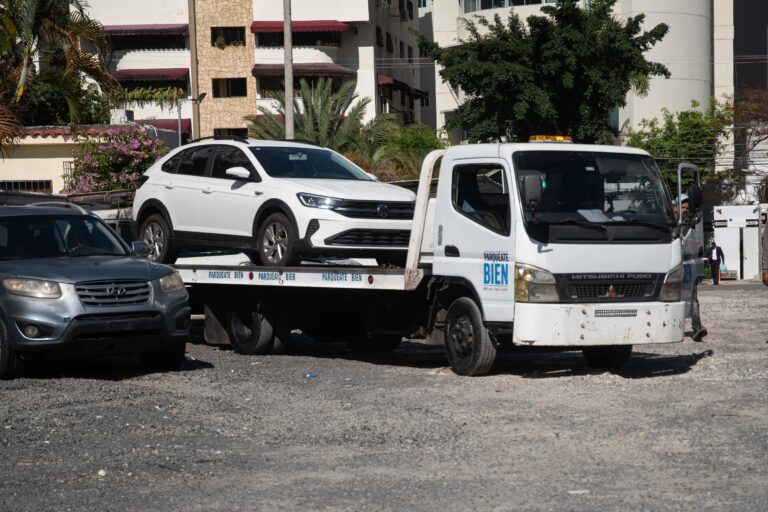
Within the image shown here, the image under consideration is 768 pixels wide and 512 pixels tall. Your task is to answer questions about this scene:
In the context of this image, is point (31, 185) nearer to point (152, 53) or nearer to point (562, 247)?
point (152, 53)

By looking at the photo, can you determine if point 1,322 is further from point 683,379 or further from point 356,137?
point 356,137

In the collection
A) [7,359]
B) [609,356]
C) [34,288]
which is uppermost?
[34,288]

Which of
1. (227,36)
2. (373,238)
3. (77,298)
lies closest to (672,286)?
(373,238)

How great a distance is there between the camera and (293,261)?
14.2 meters

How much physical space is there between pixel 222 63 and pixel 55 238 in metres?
53.6

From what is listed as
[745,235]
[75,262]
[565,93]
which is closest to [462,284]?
[75,262]

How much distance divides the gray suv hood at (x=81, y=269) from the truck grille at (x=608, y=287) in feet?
14.3

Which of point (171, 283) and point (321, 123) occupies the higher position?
point (321, 123)

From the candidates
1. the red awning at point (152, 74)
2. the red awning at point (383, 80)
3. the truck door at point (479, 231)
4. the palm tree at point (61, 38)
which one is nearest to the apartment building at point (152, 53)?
the red awning at point (152, 74)

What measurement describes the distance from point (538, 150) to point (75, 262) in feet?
16.1

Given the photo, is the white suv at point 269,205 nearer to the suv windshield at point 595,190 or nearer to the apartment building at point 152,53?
the suv windshield at point 595,190

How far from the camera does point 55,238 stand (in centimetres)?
1374

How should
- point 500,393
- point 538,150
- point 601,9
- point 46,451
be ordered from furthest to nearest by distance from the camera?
point 601,9, point 538,150, point 500,393, point 46,451

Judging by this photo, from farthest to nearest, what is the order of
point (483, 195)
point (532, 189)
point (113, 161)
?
point (113, 161)
point (483, 195)
point (532, 189)
